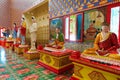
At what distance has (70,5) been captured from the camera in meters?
3.49

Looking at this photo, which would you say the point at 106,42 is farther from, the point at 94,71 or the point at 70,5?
the point at 70,5

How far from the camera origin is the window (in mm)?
3139

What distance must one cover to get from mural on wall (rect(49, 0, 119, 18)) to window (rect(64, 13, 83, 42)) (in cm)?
22

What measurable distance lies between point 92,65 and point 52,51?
1508 millimetres

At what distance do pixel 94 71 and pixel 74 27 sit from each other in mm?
1764

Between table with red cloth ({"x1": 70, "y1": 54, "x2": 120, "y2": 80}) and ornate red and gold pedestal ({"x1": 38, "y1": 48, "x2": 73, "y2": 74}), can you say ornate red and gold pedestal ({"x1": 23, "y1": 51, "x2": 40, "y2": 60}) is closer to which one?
ornate red and gold pedestal ({"x1": 38, "y1": 48, "x2": 73, "y2": 74})

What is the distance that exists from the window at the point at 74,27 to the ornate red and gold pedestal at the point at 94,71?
1.15m

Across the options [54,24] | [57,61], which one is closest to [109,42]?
[57,61]

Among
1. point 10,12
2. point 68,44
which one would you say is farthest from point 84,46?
point 10,12

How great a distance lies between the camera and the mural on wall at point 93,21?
8.43 ft

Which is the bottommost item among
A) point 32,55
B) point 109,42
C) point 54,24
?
point 32,55

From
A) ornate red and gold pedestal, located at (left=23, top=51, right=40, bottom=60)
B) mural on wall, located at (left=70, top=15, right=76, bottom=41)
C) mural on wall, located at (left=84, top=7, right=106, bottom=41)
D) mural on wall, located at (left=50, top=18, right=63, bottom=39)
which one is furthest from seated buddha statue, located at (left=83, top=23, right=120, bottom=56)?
ornate red and gold pedestal, located at (left=23, top=51, right=40, bottom=60)

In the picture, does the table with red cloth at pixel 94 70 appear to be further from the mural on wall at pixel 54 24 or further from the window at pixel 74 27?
the mural on wall at pixel 54 24

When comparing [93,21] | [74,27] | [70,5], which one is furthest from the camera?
[70,5]
